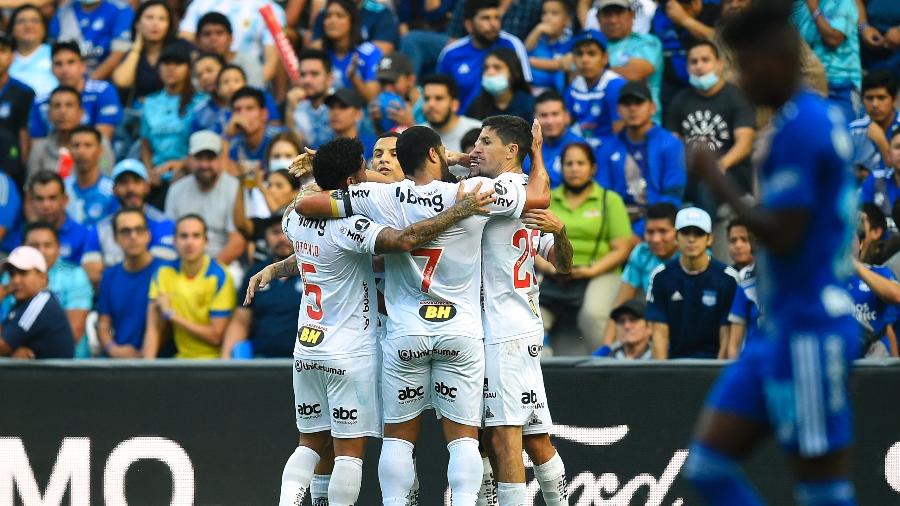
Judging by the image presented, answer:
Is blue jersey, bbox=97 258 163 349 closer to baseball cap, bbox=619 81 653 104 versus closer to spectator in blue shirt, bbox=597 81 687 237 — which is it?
spectator in blue shirt, bbox=597 81 687 237

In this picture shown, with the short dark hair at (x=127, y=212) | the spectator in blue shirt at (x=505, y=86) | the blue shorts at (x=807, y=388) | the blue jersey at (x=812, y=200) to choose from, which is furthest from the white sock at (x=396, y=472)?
the spectator in blue shirt at (x=505, y=86)

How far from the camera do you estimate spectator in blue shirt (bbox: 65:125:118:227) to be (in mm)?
14758

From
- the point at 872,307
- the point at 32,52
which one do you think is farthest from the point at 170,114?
the point at 872,307

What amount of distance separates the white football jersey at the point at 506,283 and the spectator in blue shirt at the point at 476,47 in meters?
5.63

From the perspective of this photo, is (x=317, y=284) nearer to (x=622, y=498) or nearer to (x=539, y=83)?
(x=622, y=498)

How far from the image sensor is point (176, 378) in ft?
34.4

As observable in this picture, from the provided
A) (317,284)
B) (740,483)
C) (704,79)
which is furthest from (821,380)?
(704,79)

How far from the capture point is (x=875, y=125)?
43.3ft

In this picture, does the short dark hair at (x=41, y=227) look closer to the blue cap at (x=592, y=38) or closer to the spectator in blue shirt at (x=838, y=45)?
the blue cap at (x=592, y=38)

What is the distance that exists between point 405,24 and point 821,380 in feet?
38.6

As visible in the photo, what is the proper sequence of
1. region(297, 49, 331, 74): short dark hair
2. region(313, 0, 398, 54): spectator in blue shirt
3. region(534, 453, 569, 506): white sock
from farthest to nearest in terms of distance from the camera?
region(313, 0, 398, 54): spectator in blue shirt
region(297, 49, 331, 74): short dark hair
region(534, 453, 569, 506): white sock

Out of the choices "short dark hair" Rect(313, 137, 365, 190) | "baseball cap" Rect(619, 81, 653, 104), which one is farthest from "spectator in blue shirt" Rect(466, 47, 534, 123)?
"short dark hair" Rect(313, 137, 365, 190)

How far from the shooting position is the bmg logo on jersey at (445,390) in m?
8.68

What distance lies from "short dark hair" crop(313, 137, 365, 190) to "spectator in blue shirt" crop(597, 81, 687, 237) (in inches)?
186
